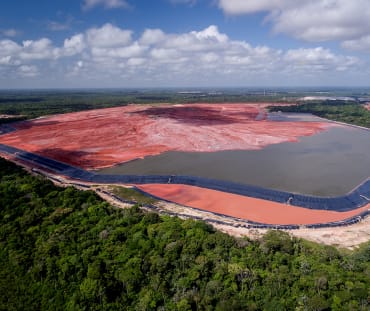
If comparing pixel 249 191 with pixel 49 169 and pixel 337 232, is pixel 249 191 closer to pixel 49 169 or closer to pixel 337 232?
pixel 337 232

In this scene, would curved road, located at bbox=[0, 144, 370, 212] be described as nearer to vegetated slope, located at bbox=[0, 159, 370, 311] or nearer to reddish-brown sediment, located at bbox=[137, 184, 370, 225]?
reddish-brown sediment, located at bbox=[137, 184, 370, 225]

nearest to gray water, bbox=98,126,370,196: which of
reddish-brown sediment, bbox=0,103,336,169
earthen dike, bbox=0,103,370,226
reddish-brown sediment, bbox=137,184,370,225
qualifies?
earthen dike, bbox=0,103,370,226

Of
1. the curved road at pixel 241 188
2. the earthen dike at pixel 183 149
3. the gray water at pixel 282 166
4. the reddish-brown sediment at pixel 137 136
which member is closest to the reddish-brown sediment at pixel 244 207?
the earthen dike at pixel 183 149

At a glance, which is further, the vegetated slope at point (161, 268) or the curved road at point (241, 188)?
the curved road at point (241, 188)

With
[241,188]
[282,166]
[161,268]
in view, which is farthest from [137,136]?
[161,268]

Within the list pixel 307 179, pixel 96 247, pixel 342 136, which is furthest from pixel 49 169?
pixel 342 136

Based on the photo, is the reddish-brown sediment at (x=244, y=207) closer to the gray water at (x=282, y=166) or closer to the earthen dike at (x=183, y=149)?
the earthen dike at (x=183, y=149)

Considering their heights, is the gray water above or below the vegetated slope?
above
